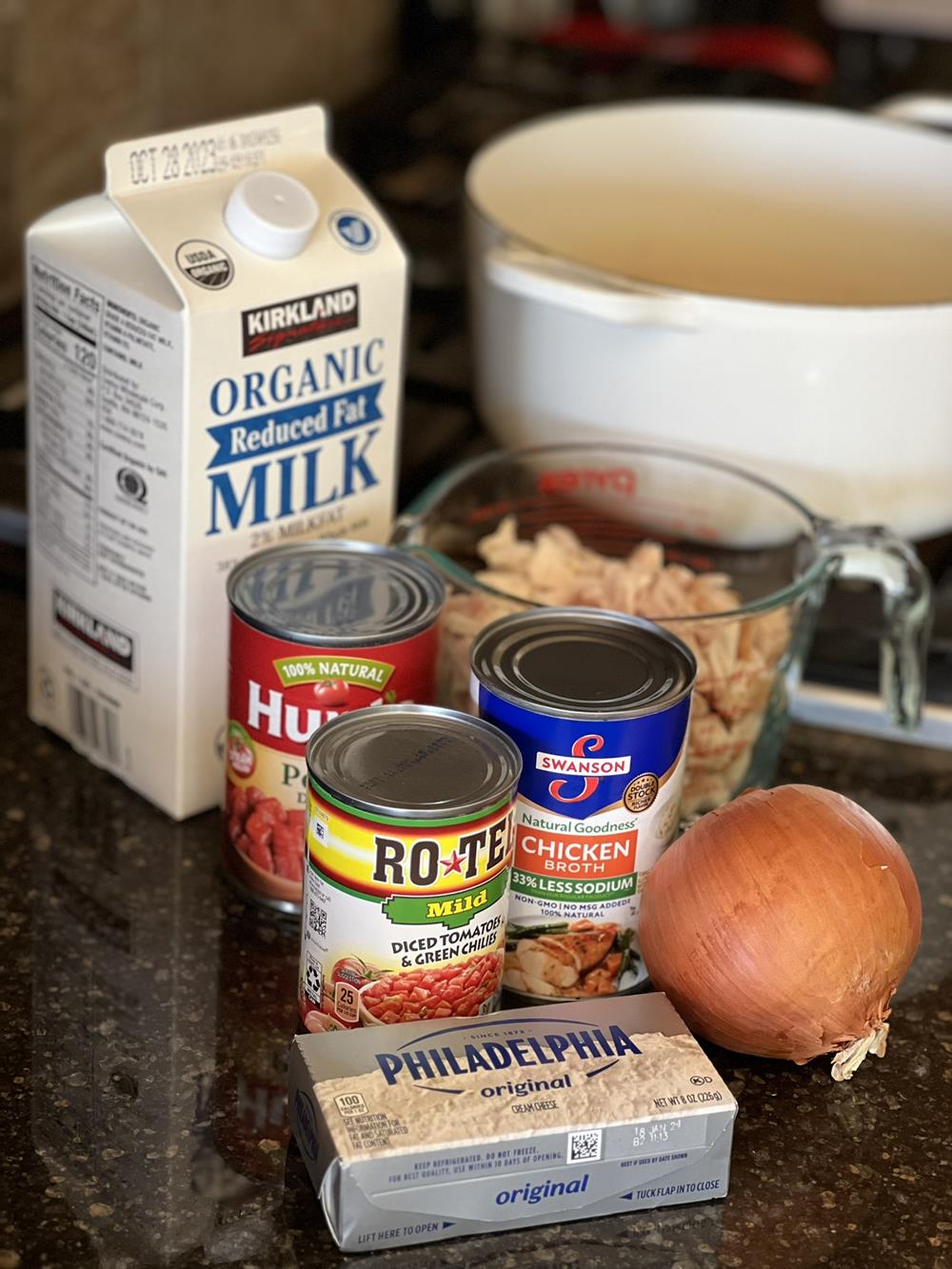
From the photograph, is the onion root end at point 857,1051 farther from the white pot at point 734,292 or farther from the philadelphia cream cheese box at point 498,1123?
the white pot at point 734,292

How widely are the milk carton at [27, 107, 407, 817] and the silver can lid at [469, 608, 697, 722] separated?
16 centimetres

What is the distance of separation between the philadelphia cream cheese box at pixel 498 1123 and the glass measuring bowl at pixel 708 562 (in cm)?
23

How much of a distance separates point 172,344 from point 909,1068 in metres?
0.49

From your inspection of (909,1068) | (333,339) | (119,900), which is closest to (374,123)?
(333,339)

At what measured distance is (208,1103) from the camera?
710mm

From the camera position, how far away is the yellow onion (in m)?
0.69

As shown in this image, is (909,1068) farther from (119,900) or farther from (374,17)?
(374,17)

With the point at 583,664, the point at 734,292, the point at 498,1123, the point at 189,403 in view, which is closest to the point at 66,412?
the point at 189,403

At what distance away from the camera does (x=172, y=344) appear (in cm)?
78

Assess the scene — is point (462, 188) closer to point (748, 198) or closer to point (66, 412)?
point (748, 198)

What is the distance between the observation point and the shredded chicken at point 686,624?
0.85 m

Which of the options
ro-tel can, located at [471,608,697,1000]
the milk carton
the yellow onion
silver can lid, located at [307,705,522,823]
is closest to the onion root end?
the yellow onion
